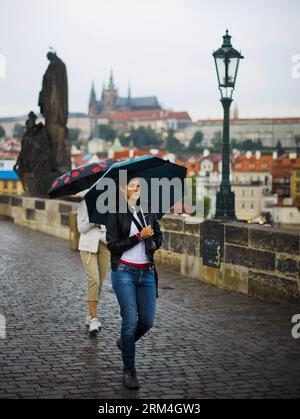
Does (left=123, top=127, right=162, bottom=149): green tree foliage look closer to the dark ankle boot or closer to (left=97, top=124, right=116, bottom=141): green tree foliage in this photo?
(left=97, top=124, right=116, bottom=141): green tree foliage

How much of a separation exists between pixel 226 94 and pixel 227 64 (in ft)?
1.23

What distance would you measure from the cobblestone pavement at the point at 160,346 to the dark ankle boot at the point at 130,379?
55 mm

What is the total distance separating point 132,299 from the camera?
5.31m

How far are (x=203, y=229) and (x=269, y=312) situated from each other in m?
2.30

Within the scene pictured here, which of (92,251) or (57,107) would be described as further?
(57,107)

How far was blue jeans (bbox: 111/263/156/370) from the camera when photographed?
529 centimetres

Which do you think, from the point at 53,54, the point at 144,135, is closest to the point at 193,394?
the point at 53,54

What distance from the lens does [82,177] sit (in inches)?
284

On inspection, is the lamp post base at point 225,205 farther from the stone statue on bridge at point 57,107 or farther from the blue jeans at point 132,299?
the stone statue on bridge at point 57,107

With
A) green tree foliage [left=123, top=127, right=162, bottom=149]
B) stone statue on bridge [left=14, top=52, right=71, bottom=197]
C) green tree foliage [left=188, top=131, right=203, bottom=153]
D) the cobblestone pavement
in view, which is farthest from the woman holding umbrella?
green tree foliage [left=123, top=127, right=162, bottom=149]

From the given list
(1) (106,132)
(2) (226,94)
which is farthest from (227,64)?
(1) (106,132)

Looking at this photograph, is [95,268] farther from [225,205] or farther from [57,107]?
[57,107]

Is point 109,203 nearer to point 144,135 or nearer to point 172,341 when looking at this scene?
point 172,341

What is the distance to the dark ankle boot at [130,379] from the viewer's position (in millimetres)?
5142
